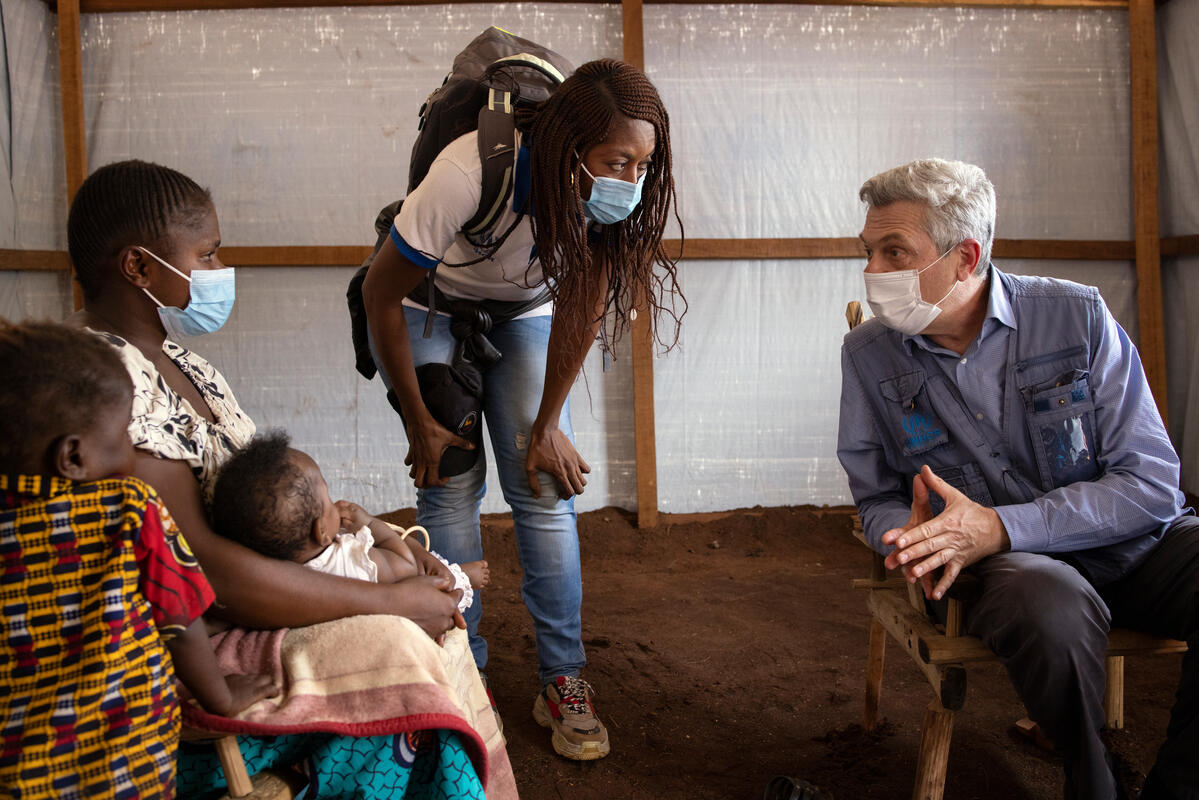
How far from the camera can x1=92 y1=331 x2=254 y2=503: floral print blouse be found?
1495 mm

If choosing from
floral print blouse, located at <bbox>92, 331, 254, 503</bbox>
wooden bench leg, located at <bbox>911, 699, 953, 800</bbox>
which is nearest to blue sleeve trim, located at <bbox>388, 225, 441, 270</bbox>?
floral print blouse, located at <bbox>92, 331, 254, 503</bbox>

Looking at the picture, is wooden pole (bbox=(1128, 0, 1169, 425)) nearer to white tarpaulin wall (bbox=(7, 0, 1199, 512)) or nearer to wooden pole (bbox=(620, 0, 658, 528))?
white tarpaulin wall (bbox=(7, 0, 1199, 512))

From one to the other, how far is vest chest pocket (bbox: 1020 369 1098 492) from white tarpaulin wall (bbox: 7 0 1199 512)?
266 cm

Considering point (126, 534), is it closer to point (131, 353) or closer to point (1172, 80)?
point (131, 353)

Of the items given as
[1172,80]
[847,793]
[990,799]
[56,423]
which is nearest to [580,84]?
[56,423]

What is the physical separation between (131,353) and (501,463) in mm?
1198

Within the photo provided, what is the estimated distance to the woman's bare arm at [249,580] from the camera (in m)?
1.52

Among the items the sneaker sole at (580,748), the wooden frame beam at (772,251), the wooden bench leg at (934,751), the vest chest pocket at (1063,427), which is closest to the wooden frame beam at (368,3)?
the wooden frame beam at (772,251)

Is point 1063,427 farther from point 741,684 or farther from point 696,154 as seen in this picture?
point 696,154

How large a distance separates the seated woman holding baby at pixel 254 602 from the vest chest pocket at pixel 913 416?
4.01ft

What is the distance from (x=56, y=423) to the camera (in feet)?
4.14

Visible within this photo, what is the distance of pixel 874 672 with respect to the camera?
8.49 feet

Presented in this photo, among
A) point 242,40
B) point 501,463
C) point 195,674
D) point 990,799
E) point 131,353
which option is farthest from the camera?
point 242,40

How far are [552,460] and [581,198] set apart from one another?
2.43 feet
